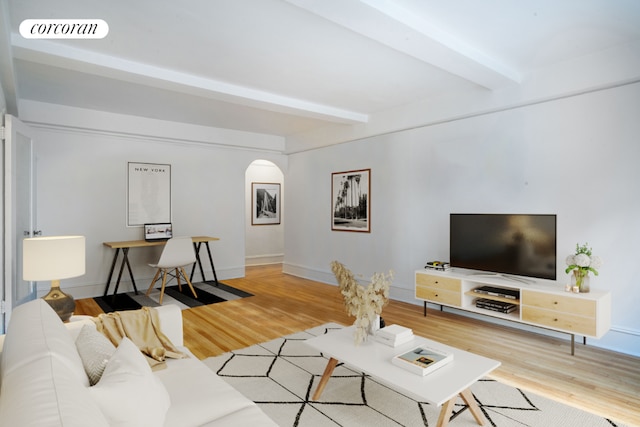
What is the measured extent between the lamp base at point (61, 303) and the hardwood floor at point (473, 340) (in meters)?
1.14

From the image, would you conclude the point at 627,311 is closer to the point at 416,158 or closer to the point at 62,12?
the point at 416,158

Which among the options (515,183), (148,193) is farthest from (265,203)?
(515,183)

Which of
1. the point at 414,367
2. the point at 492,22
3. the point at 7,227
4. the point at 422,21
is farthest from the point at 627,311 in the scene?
the point at 7,227

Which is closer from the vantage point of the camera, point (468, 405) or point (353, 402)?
point (468, 405)

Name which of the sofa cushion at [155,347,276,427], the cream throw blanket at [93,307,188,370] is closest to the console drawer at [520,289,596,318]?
the sofa cushion at [155,347,276,427]

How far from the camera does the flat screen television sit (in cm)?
347

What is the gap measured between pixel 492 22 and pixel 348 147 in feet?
10.6

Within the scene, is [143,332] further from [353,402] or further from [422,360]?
[422,360]

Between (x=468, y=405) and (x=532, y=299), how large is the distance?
1667 mm

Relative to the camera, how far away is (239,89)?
4004mm

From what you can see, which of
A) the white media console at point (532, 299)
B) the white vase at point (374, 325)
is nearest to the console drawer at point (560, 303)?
the white media console at point (532, 299)

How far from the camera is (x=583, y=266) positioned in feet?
10.4

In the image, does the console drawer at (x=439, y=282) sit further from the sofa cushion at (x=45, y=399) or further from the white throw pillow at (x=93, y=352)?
the sofa cushion at (x=45, y=399)

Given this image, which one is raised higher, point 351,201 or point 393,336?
point 351,201
